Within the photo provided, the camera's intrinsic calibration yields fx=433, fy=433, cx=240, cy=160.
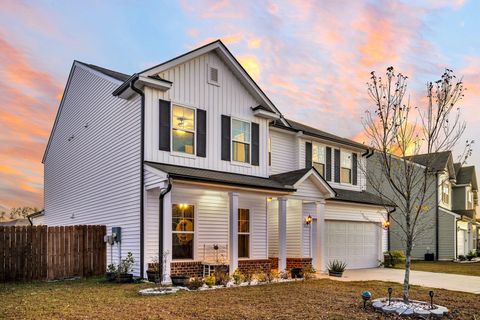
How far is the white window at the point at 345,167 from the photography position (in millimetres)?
21656

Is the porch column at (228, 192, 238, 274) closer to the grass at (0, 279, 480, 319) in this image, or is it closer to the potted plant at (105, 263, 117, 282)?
the grass at (0, 279, 480, 319)

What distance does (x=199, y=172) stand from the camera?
46.5 ft

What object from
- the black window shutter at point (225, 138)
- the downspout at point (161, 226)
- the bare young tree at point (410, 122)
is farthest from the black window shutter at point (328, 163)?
the downspout at point (161, 226)

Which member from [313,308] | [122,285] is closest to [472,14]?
[313,308]

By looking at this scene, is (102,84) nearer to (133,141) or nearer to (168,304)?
(133,141)

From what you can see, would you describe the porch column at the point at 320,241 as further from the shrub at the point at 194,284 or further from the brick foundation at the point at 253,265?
the shrub at the point at 194,284

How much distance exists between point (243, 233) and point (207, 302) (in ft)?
21.6

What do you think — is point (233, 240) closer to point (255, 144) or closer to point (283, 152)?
point (255, 144)

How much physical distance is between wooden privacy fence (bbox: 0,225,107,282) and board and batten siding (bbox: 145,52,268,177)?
4.19m

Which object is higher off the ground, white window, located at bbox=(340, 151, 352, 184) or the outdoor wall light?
white window, located at bbox=(340, 151, 352, 184)

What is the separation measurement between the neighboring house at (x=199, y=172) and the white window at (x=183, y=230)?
34 millimetres

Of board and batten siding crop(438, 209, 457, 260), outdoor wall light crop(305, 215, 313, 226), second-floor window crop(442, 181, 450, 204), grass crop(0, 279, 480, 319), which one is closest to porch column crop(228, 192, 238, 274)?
grass crop(0, 279, 480, 319)

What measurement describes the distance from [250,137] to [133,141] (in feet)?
15.3

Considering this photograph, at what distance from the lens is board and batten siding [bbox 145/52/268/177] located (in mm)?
13906
